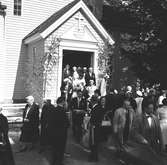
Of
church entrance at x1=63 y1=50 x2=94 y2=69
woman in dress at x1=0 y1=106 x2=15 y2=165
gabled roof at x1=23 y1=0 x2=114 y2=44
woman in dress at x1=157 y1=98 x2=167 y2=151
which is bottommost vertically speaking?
woman in dress at x1=0 y1=106 x2=15 y2=165

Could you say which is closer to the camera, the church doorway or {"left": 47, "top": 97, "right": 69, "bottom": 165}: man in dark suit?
{"left": 47, "top": 97, "right": 69, "bottom": 165}: man in dark suit

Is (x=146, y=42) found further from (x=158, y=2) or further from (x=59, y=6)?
(x=59, y=6)

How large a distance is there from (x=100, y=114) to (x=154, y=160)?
3.84 meters

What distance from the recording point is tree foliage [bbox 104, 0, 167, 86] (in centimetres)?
1578

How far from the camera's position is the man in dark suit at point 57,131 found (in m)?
9.30

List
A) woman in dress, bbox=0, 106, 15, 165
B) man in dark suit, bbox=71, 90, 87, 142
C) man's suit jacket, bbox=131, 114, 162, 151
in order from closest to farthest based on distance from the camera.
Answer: woman in dress, bbox=0, 106, 15, 165 → man's suit jacket, bbox=131, 114, 162, 151 → man in dark suit, bbox=71, 90, 87, 142

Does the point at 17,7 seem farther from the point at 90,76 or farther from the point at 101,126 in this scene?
the point at 101,126

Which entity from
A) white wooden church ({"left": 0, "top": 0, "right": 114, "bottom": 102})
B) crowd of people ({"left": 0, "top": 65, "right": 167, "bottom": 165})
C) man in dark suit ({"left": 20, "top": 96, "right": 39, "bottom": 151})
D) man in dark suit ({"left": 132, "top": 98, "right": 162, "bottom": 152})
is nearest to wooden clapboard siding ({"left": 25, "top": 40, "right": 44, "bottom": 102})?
white wooden church ({"left": 0, "top": 0, "right": 114, "bottom": 102})

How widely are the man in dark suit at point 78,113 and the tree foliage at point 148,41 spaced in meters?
5.01

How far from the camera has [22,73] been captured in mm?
20109

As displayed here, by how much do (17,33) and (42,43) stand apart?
2531 mm

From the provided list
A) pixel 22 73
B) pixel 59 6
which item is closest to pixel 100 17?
pixel 59 6

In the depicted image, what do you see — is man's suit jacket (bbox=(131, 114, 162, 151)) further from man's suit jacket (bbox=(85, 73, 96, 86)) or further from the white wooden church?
the white wooden church

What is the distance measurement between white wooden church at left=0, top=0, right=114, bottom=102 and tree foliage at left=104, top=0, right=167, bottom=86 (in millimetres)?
2312
